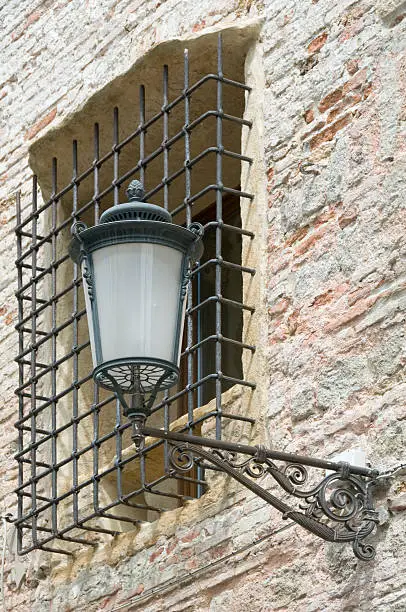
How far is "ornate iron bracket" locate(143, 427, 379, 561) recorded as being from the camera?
4277 mm

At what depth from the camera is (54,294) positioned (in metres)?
6.12

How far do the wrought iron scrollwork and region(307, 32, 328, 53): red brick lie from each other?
5.42 feet

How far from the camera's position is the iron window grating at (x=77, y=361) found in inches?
216

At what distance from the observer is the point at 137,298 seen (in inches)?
163

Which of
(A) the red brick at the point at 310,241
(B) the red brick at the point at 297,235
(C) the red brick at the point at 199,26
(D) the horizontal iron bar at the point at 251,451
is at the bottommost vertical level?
(D) the horizontal iron bar at the point at 251,451

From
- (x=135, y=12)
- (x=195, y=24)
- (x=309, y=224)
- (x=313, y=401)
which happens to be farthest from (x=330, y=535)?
(x=135, y=12)

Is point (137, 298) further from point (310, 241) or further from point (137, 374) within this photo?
point (310, 241)

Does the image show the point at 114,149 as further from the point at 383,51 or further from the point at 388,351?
the point at 388,351

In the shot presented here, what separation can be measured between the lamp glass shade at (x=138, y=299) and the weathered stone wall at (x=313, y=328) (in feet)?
2.44

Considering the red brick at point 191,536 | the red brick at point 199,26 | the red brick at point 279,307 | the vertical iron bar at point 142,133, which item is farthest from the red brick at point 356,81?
the red brick at point 191,536

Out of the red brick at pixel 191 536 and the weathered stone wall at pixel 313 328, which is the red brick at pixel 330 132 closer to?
the weathered stone wall at pixel 313 328

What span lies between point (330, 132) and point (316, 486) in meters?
1.33

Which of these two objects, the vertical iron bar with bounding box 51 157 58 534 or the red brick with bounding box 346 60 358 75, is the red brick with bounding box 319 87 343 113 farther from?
the vertical iron bar with bounding box 51 157 58 534

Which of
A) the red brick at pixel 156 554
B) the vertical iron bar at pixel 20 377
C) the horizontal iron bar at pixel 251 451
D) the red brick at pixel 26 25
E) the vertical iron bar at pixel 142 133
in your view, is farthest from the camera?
the red brick at pixel 26 25
